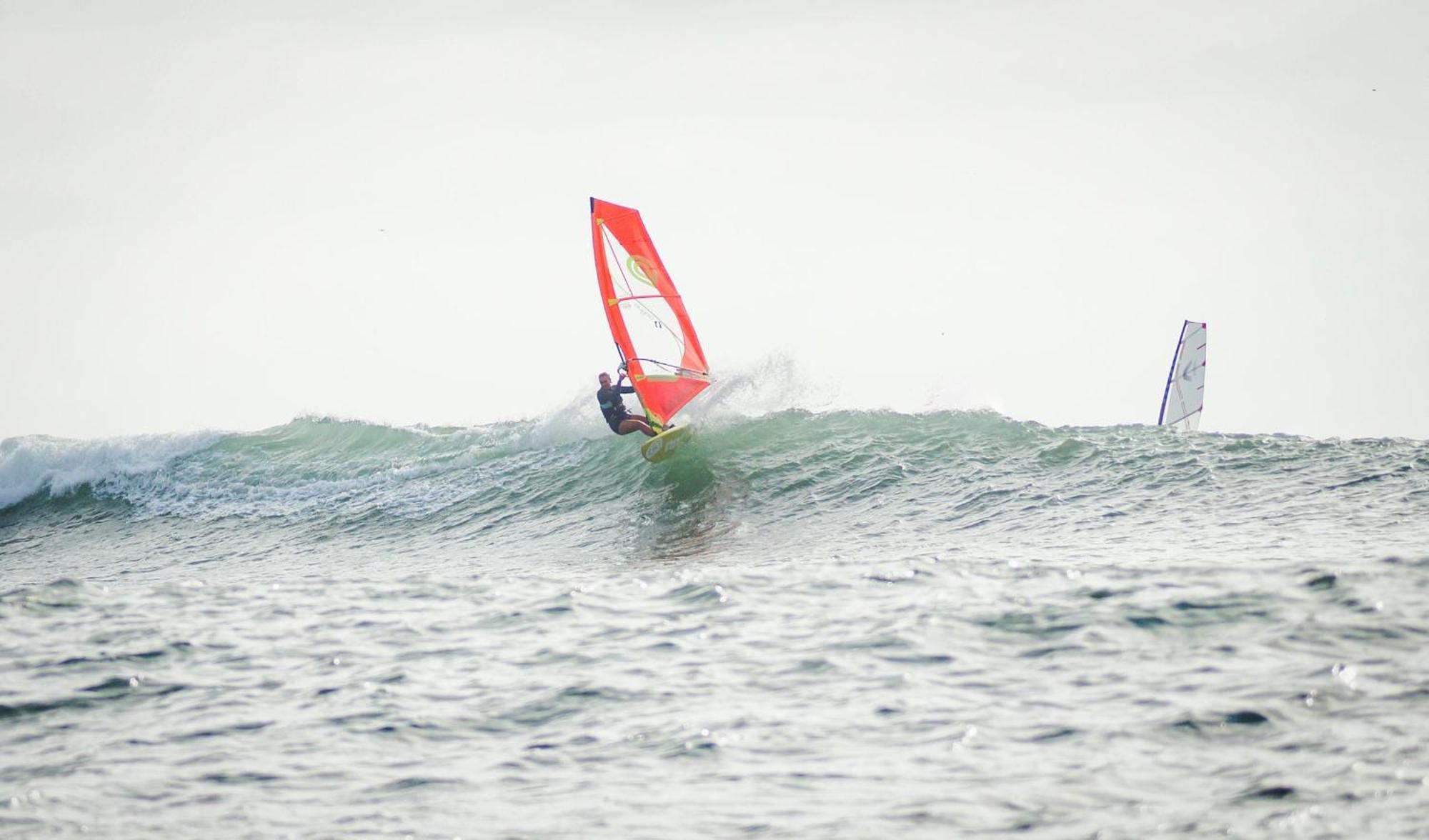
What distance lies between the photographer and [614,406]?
601 inches

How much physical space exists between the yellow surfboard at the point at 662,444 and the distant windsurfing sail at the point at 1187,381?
378 inches

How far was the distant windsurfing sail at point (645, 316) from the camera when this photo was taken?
1587 cm

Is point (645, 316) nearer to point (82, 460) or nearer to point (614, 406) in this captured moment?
point (614, 406)

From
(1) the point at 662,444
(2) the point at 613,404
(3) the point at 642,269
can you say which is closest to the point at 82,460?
(2) the point at 613,404

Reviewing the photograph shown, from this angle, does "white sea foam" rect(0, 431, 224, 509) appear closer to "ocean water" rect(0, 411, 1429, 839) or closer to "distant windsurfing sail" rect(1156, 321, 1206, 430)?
"ocean water" rect(0, 411, 1429, 839)

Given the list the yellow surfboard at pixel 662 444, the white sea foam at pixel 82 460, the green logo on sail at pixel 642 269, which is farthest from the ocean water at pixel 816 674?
the white sea foam at pixel 82 460

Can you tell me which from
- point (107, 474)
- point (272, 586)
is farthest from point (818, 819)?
point (107, 474)

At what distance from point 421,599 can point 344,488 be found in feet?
29.3

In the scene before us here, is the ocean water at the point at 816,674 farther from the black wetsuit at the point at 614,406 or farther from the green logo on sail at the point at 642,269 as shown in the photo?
the green logo on sail at the point at 642,269

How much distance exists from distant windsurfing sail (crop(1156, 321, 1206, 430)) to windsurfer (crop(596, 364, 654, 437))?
1027cm

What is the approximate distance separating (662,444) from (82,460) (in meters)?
10.8

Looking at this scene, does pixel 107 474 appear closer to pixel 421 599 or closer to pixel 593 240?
pixel 593 240

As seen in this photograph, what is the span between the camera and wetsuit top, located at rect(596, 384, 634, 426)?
15.2 meters

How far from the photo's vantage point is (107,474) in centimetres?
1958
